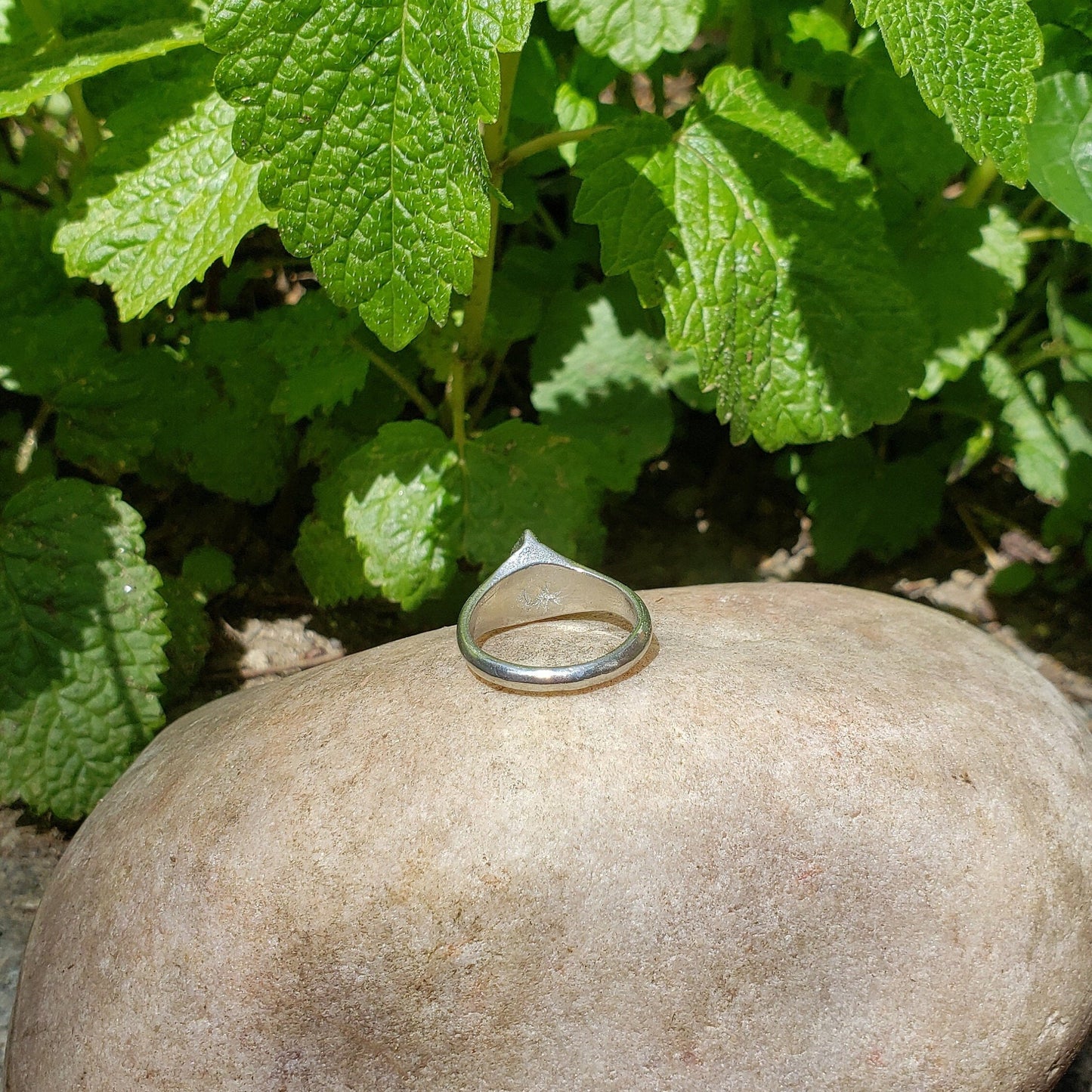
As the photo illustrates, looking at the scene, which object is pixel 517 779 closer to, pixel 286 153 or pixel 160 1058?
pixel 160 1058

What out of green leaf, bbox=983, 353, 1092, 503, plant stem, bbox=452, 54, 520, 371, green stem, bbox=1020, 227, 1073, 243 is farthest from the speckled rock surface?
green stem, bbox=1020, 227, 1073, 243

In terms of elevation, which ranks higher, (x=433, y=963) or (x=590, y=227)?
(x=590, y=227)

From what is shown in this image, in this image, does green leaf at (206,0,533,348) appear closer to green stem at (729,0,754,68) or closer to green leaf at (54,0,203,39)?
green leaf at (54,0,203,39)

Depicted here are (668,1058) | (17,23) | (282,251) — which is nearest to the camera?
(668,1058)

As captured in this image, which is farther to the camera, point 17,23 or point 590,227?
point 590,227

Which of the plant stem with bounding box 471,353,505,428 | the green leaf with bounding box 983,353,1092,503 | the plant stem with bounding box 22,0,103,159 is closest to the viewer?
the plant stem with bounding box 22,0,103,159

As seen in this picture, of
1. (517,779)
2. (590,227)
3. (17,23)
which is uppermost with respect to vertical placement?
(17,23)

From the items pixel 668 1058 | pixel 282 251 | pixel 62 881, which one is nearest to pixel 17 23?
pixel 282 251

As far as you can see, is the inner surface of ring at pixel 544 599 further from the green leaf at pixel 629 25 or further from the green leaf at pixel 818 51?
the green leaf at pixel 818 51

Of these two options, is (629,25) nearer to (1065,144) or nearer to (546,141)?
(546,141)
